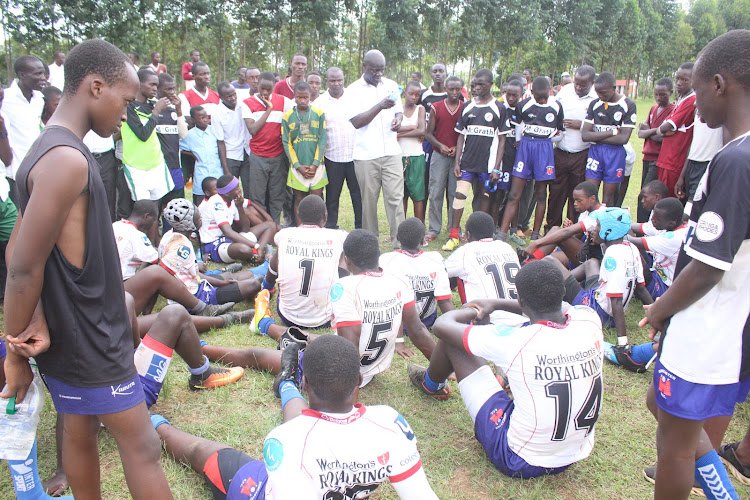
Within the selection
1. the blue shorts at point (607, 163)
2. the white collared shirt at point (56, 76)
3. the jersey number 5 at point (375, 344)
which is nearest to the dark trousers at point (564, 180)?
the blue shorts at point (607, 163)

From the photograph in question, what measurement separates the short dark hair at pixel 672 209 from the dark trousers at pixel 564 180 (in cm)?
266

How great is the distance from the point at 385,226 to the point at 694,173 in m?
4.40

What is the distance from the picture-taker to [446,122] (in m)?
7.53

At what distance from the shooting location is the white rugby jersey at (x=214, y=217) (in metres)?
6.41

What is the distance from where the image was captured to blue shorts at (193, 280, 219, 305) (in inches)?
191

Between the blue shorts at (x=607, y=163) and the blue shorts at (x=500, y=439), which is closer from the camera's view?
the blue shorts at (x=500, y=439)

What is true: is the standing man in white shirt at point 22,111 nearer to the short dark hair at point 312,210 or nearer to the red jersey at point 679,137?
the short dark hair at point 312,210

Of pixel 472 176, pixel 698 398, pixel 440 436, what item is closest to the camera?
pixel 698 398

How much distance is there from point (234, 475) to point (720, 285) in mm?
2267

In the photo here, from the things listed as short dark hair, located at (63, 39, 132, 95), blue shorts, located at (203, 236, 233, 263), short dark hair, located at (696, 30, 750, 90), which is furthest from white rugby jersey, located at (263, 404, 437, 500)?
blue shorts, located at (203, 236, 233, 263)

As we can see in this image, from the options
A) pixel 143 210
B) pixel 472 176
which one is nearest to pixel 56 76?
pixel 143 210

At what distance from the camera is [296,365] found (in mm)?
3219

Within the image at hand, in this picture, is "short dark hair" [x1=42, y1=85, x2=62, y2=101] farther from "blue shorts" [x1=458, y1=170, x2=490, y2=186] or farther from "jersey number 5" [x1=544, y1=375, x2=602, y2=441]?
"jersey number 5" [x1=544, y1=375, x2=602, y2=441]

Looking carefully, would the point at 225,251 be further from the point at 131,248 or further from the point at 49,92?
the point at 49,92
